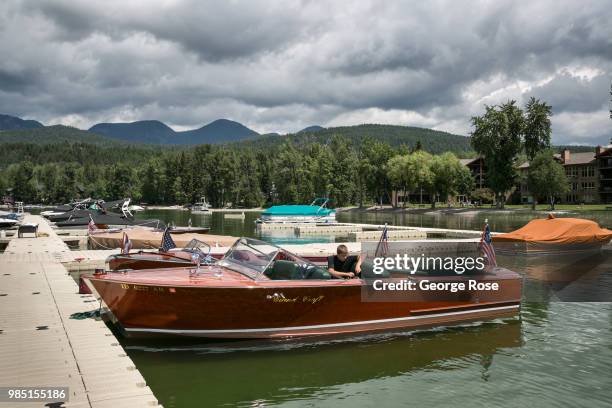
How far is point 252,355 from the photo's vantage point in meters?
10.8

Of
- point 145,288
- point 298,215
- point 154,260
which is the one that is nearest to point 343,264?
point 145,288

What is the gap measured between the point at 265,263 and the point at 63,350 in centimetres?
446

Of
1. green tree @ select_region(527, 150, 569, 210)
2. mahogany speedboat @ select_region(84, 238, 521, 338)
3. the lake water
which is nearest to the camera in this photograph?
the lake water

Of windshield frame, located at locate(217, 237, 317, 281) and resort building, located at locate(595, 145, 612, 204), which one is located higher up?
resort building, located at locate(595, 145, 612, 204)

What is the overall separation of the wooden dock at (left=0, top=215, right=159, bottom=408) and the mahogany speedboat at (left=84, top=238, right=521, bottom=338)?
982mm

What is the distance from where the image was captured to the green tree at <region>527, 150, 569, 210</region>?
7931 cm

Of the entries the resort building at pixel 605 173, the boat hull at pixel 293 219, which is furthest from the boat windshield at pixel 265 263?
the resort building at pixel 605 173

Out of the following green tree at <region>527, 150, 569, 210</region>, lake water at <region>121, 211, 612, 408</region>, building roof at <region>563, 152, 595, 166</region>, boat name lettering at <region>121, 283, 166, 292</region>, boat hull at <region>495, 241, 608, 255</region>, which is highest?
building roof at <region>563, 152, 595, 166</region>

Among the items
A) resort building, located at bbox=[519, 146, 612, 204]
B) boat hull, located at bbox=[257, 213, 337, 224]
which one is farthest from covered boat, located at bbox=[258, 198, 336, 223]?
resort building, located at bbox=[519, 146, 612, 204]

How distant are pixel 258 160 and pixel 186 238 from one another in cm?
11770

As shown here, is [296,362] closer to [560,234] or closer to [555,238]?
[555,238]

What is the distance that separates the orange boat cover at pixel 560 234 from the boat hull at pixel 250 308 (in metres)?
17.8

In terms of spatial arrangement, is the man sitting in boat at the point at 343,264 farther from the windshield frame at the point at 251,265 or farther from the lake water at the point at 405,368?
the lake water at the point at 405,368

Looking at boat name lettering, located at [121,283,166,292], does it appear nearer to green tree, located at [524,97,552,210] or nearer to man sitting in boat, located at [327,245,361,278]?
man sitting in boat, located at [327,245,361,278]
